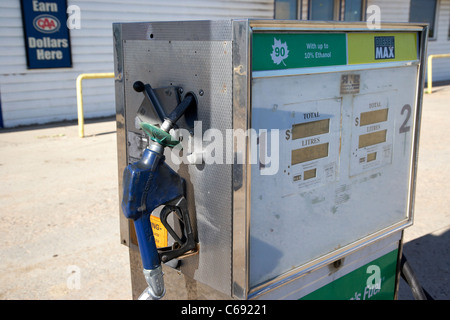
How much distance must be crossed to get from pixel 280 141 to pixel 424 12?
1581 centimetres

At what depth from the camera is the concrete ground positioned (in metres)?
3.46

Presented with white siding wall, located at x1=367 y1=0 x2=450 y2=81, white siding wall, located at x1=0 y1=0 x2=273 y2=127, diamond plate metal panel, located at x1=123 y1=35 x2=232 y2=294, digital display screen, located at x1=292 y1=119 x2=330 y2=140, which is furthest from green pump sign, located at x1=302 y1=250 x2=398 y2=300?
white siding wall, located at x1=367 y1=0 x2=450 y2=81

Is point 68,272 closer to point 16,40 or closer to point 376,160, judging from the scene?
point 376,160

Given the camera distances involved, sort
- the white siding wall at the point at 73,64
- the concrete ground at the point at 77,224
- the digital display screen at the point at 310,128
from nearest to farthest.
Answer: the digital display screen at the point at 310,128, the concrete ground at the point at 77,224, the white siding wall at the point at 73,64

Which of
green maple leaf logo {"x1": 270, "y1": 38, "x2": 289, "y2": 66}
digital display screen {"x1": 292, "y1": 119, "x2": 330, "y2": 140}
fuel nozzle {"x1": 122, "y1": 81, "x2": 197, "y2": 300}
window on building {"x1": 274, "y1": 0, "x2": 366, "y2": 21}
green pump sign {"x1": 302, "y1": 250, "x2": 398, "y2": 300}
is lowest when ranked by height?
green pump sign {"x1": 302, "y1": 250, "x2": 398, "y2": 300}

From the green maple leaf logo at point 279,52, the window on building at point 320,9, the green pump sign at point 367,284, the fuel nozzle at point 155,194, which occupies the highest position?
the window on building at point 320,9

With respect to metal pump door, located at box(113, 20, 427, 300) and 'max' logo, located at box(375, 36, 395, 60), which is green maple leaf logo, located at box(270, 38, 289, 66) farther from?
'max' logo, located at box(375, 36, 395, 60)

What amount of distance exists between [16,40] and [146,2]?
2587 mm

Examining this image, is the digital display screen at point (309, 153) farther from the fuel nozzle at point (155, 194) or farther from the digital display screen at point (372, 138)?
the fuel nozzle at point (155, 194)

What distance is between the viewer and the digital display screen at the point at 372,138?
Answer: 7.37 ft

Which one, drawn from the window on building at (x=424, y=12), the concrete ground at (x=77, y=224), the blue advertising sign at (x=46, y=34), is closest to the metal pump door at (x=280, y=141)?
the concrete ground at (x=77, y=224)

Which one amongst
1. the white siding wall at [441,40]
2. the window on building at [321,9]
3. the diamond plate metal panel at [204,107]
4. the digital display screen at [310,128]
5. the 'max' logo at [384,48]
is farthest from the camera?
the white siding wall at [441,40]

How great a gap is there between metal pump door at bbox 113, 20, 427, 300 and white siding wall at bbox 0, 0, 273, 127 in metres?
6.89

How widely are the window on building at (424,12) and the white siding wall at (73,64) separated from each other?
8251 millimetres
